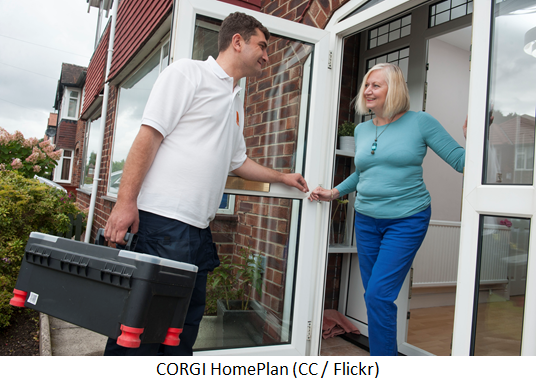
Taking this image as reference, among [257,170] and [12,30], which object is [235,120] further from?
[12,30]

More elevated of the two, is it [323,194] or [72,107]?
[72,107]

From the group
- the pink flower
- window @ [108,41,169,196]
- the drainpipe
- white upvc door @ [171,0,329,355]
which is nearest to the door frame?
white upvc door @ [171,0,329,355]

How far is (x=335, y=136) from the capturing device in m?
2.46

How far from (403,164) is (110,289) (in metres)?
1.49

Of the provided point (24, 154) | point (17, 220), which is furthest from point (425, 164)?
point (24, 154)

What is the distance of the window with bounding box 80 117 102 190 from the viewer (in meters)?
8.77

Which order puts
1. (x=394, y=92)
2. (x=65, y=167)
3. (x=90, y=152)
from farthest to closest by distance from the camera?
(x=65, y=167) → (x=90, y=152) → (x=394, y=92)

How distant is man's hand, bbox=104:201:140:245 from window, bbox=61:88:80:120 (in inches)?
782

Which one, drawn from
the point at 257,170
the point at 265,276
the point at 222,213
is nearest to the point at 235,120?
the point at 257,170

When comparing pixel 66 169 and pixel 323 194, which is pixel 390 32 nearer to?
pixel 323 194

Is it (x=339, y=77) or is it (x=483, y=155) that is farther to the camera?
(x=339, y=77)

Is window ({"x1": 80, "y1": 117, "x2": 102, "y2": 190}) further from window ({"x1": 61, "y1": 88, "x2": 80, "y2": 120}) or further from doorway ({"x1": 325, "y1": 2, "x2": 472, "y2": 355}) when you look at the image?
window ({"x1": 61, "y1": 88, "x2": 80, "y2": 120})

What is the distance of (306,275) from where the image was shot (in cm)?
241

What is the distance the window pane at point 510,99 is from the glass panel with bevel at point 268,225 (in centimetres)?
115
